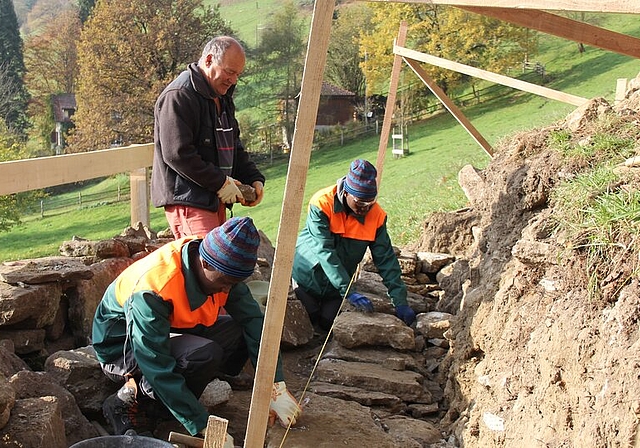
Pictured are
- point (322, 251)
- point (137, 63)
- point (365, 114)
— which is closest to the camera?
point (322, 251)

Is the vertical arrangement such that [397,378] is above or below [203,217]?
below

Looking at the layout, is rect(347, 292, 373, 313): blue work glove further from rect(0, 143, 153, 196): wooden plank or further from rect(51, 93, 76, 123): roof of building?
rect(51, 93, 76, 123): roof of building

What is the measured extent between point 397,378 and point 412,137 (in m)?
25.7

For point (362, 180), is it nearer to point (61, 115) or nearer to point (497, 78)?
point (497, 78)

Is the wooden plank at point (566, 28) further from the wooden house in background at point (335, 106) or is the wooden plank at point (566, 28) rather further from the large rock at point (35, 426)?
the wooden house in background at point (335, 106)

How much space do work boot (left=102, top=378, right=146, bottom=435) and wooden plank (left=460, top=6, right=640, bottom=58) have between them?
2713mm

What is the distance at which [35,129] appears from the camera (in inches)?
1375

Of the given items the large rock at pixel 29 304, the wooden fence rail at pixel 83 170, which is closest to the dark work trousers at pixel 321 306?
the wooden fence rail at pixel 83 170

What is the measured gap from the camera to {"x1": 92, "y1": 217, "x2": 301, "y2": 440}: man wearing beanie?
3232 mm

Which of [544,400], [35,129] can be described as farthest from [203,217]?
[35,129]

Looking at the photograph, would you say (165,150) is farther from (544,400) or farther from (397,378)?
(544,400)

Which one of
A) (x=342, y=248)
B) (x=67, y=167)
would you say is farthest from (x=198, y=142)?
(x=342, y=248)

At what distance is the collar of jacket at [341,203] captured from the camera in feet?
17.4

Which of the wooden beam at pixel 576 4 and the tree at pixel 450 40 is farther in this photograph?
the tree at pixel 450 40
